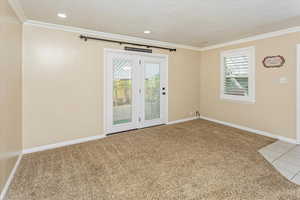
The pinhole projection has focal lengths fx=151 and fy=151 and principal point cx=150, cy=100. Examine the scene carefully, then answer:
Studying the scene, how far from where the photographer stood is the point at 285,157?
8.65 feet

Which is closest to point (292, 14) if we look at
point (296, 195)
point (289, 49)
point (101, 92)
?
point (289, 49)

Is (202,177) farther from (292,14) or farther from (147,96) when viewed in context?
(292,14)

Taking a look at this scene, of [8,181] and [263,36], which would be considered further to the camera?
[263,36]

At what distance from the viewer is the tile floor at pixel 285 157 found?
2168 mm

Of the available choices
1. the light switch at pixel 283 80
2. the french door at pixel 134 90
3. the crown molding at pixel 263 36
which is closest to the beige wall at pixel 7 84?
the french door at pixel 134 90

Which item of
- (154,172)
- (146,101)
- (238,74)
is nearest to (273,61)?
(238,74)

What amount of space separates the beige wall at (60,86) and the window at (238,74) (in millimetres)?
3326

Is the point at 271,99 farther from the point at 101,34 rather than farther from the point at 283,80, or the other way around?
the point at 101,34

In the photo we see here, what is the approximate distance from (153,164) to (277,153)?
2.32m

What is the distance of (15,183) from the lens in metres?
1.94

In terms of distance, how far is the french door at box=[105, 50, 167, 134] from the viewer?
3760 millimetres

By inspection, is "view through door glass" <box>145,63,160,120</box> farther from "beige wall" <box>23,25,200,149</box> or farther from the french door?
"beige wall" <box>23,25,200,149</box>

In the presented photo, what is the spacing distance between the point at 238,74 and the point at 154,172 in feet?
12.0

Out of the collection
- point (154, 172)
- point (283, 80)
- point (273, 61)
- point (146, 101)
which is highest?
point (273, 61)
